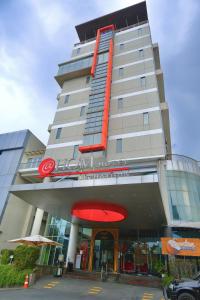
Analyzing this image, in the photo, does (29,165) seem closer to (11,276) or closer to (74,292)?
(11,276)

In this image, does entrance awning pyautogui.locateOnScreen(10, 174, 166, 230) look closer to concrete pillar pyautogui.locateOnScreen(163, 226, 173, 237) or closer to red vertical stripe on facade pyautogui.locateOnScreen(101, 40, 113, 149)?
concrete pillar pyautogui.locateOnScreen(163, 226, 173, 237)

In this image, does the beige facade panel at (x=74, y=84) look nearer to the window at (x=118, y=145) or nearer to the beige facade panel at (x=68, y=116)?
the beige facade panel at (x=68, y=116)

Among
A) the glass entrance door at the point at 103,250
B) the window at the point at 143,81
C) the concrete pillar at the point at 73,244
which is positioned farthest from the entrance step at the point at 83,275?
the window at the point at 143,81

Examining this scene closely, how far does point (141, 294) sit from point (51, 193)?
8.57 meters

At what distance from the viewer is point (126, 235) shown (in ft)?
86.5

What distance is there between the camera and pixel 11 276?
1335 centimetres

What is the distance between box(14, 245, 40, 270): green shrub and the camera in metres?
14.4

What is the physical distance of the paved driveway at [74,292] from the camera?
11.2 meters

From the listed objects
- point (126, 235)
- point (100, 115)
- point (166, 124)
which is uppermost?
point (166, 124)

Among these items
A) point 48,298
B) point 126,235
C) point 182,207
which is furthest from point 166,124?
point 48,298

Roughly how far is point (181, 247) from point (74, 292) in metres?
10.4

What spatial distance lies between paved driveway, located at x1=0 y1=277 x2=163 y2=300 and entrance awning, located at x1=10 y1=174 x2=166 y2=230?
18.1 feet

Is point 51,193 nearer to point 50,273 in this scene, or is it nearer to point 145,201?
point 145,201

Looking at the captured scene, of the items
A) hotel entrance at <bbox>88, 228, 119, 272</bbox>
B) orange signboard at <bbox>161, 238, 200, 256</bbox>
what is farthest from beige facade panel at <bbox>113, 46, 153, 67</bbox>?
orange signboard at <bbox>161, 238, 200, 256</bbox>
